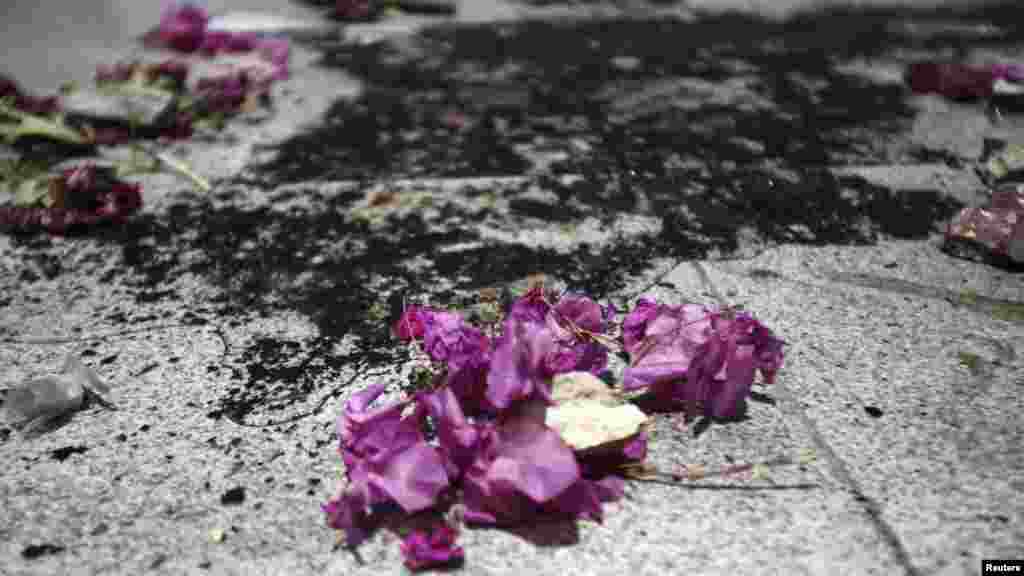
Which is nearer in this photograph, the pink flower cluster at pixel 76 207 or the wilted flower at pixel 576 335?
the wilted flower at pixel 576 335

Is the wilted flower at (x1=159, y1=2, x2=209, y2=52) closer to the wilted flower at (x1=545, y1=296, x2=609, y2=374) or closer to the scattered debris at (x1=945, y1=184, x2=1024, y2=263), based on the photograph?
the wilted flower at (x1=545, y1=296, x2=609, y2=374)

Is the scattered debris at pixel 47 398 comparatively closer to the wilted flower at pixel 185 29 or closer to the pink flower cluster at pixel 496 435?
the pink flower cluster at pixel 496 435

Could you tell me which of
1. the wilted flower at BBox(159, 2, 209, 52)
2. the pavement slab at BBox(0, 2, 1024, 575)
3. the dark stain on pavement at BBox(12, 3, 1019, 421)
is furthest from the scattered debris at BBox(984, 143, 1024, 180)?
the wilted flower at BBox(159, 2, 209, 52)

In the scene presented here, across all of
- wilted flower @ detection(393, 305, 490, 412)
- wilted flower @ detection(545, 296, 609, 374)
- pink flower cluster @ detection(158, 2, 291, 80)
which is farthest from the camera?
pink flower cluster @ detection(158, 2, 291, 80)

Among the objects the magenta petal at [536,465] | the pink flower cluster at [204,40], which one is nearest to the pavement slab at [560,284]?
the magenta petal at [536,465]

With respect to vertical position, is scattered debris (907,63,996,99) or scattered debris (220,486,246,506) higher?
scattered debris (907,63,996,99)

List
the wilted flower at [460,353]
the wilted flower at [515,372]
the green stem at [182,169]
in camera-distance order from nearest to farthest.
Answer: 1. the wilted flower at [515,372]
2. the wilted flower at [460,353]
3. the green stem at [182,169]
